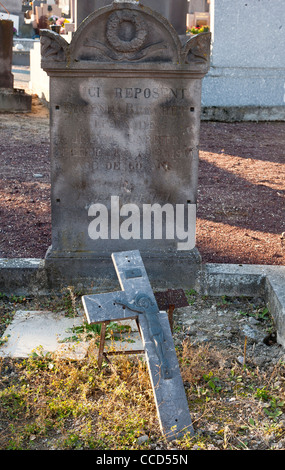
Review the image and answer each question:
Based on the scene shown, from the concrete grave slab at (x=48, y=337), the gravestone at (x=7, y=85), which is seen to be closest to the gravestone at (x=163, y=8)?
the gravestone at (x=7, y=85)

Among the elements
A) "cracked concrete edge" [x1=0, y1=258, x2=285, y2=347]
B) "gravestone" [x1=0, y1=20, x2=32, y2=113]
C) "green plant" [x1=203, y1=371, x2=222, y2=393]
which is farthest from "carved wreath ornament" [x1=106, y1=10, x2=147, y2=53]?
"gravestone" [x1=0, y1=20, x2=32, y2=113]

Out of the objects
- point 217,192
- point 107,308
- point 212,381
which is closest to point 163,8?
point 217,192

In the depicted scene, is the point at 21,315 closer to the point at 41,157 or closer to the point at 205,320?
the point at 205,320

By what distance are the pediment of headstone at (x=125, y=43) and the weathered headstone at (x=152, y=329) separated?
1397 millimetres

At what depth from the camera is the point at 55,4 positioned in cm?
2514

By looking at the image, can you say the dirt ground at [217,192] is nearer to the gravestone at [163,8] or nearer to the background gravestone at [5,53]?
the background gravestone at [5,53]

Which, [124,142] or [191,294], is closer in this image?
[124,142]

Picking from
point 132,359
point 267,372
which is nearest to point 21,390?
point 132,359

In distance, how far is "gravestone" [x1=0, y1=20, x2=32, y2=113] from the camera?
1102 cm

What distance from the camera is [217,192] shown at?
6.77m

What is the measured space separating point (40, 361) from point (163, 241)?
1.36m

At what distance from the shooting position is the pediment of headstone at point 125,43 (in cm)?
374

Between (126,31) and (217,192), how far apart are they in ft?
10.8

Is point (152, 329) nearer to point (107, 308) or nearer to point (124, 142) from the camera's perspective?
point (107, 308)
